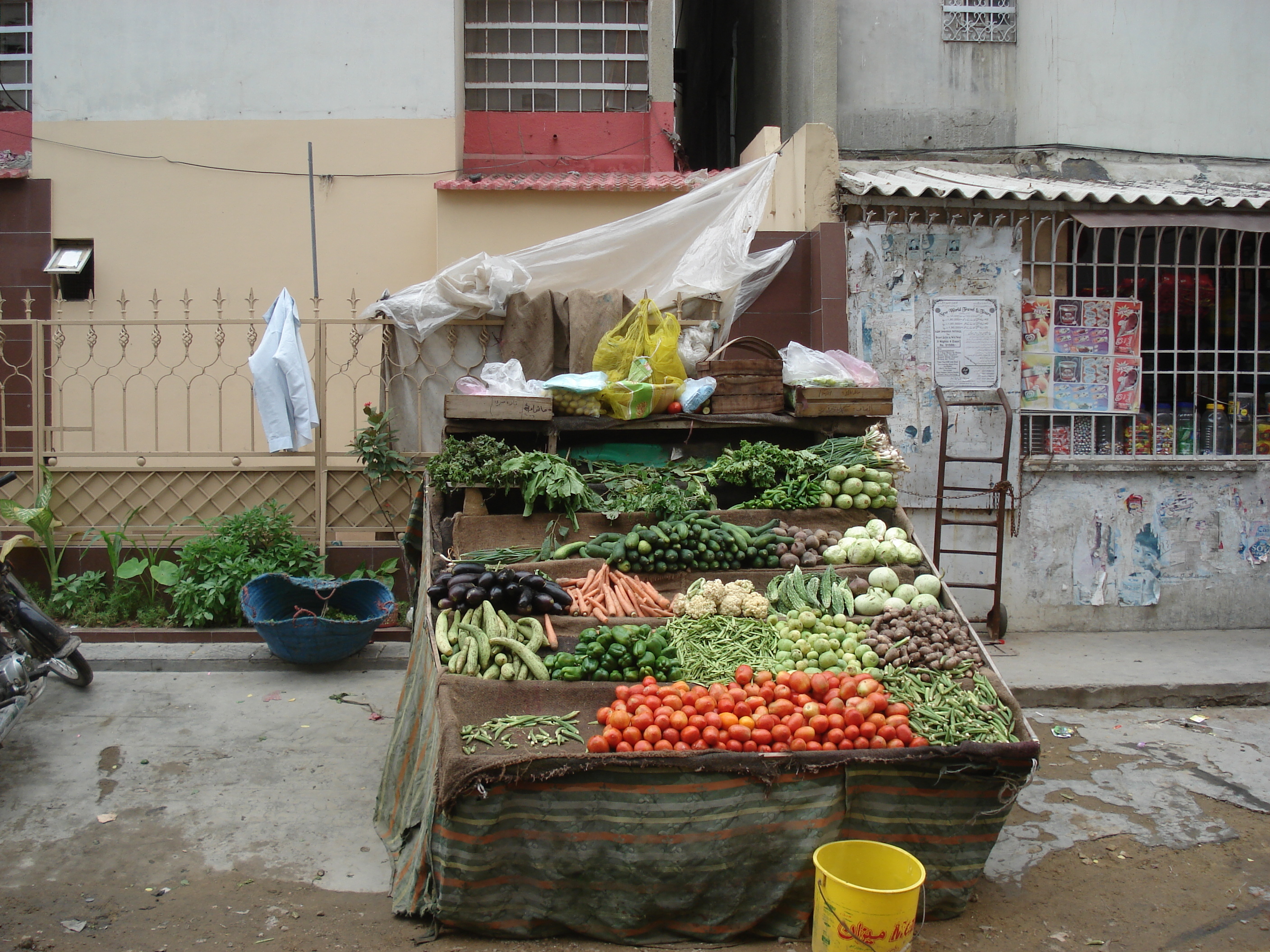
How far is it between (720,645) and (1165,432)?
5.55 metres

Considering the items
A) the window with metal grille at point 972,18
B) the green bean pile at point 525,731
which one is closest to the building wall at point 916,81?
the window with metal grille at point 972,18

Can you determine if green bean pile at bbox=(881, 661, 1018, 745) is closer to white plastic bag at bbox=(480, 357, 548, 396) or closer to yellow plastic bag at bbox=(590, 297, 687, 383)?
yellow plastic bag at bbox=(590, 297, 687, 383)

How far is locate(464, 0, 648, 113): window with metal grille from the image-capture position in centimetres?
1026

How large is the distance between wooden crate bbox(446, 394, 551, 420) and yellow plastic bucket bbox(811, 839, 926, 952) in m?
3.22

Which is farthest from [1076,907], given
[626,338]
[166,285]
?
[166,285]

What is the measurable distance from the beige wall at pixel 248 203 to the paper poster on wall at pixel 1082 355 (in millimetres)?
5832

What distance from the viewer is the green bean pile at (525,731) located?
356 cm

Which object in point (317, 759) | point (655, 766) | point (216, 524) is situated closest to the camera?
point (655, 766)

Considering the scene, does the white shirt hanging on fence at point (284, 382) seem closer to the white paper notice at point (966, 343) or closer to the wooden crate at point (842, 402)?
the wooden crate at point (842, 402)

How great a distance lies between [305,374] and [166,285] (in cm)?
339

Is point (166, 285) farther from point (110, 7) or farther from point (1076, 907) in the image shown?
point (1076, 907)

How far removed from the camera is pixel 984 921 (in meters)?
3.61

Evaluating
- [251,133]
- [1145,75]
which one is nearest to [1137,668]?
[1145,75]

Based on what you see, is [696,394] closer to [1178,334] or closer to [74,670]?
[74,670]
